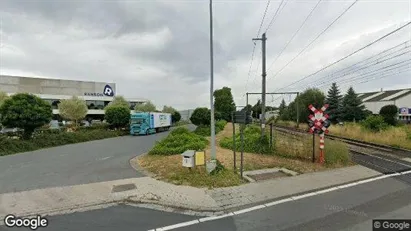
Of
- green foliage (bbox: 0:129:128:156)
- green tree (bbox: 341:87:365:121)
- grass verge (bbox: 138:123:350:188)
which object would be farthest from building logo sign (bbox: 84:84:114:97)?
grass verge (bbox: 138:123:350:188)

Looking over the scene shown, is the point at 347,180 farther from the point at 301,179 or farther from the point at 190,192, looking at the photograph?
the point at 190,192

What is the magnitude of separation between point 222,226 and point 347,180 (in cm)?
556

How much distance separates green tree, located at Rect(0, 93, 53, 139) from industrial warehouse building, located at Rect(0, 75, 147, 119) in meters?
42.8

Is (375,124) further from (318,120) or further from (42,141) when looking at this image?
(42,141)

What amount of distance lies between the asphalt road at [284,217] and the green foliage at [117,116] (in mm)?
30955

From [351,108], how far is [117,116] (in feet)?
125

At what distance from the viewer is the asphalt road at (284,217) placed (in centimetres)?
514

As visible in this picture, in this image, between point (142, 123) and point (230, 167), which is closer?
point (230, 167)

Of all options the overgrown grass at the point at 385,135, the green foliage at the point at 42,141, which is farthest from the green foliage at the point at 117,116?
the overgrown grass at the point at 385,135

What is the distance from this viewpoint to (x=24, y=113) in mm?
21312

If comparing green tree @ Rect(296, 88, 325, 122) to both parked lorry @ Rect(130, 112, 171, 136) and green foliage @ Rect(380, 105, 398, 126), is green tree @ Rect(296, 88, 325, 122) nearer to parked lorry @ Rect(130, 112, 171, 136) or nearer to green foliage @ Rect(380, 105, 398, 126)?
green foliage @ Rect(380, 105, 398, 126)

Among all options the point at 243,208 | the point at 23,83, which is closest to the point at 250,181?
the point at 243,208

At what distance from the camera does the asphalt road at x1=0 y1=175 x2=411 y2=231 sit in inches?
202

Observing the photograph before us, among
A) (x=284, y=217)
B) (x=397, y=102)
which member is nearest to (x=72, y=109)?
(x=284, y=217)
